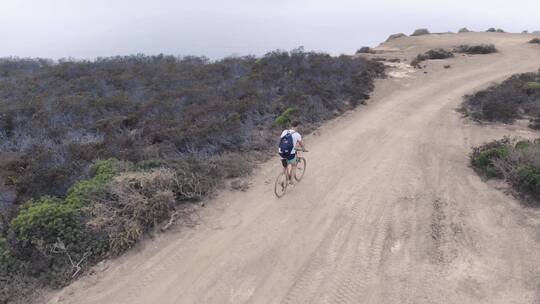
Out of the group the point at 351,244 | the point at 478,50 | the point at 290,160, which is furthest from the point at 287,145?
the point at 478,50

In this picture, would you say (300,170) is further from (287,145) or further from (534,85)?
(534,85)

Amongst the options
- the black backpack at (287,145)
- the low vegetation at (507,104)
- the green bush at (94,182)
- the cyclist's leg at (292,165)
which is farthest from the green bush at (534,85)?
the green bush at (94,182)

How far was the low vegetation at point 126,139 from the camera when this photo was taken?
710 centimetres

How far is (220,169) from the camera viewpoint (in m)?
10.2

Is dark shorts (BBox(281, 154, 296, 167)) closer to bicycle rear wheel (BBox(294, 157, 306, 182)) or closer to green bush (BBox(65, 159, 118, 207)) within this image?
bicycle rear wheel (BBox(294, 157, 306, 182))

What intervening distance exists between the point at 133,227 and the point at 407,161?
7435 millimetres

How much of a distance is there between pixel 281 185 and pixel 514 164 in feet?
18.3

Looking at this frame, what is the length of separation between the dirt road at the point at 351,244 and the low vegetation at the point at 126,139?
704 mm

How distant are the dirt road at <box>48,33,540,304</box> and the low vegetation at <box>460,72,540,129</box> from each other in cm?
370

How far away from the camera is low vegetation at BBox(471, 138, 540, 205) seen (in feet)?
28.6

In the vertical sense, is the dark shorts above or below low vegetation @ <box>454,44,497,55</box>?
below

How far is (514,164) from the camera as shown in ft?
31.2

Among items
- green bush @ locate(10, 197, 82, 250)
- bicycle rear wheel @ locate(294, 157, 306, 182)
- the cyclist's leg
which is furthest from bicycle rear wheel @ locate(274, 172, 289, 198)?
green bush @ locate(10, 197, 82, 250)

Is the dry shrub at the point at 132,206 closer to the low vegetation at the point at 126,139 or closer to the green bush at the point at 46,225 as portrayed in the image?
the low vegetation at the point at 126,139
